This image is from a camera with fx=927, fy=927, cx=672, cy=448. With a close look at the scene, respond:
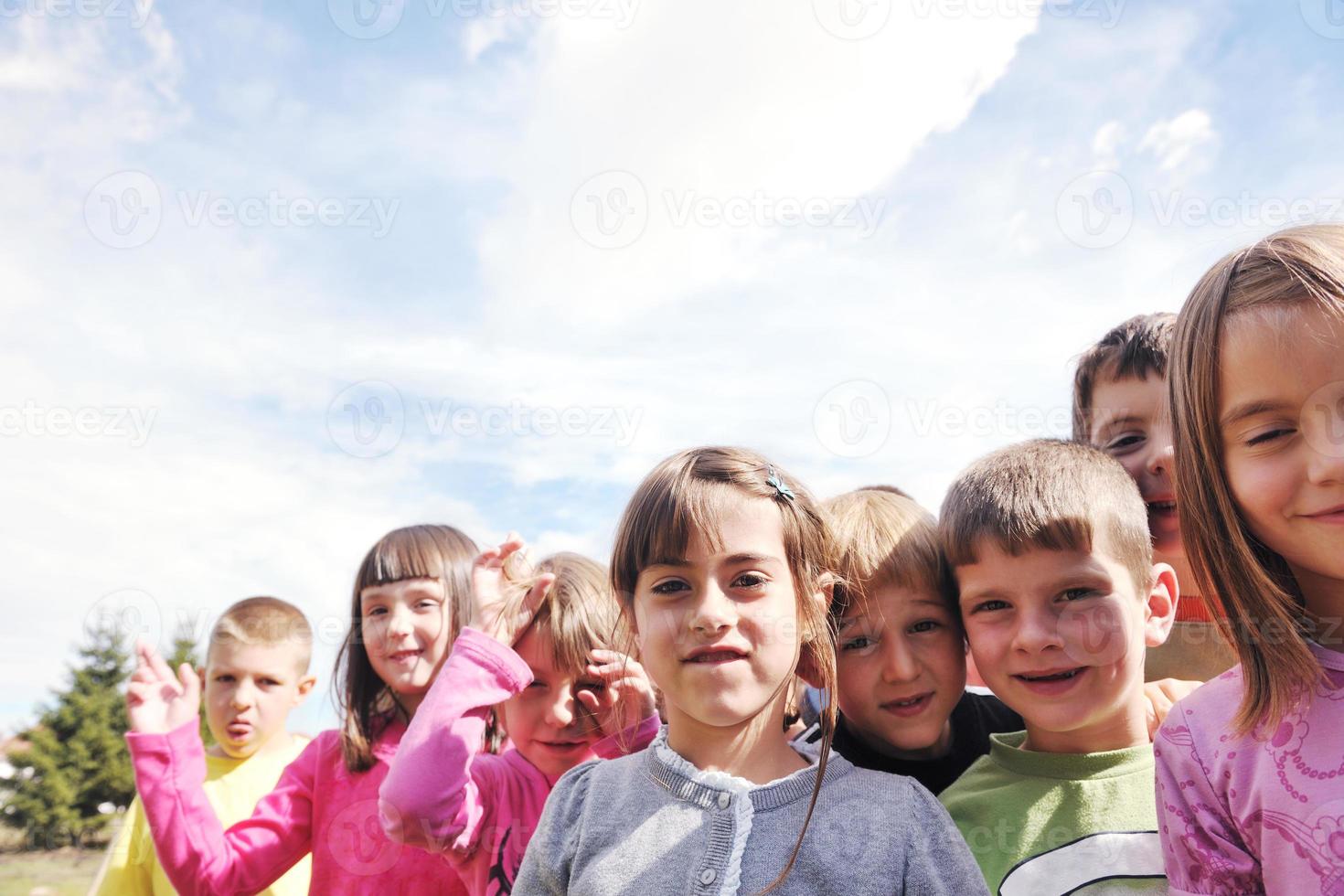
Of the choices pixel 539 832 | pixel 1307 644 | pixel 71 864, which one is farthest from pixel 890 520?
pixel 71 864

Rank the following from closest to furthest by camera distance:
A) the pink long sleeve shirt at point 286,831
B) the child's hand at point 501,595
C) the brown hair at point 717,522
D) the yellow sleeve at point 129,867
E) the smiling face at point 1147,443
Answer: the brown hair at point 717,522 < the child's hand at point 501,595 < the pink long sleeve shirt at point 286,831 < the smiling face at point 1147,443 < the yellow sleeve at point 129,867

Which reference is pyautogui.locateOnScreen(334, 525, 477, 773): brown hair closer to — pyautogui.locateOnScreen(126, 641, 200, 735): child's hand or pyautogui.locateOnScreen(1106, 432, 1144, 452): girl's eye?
pyautogui.locateOnScreen(126, 641, 200, 735): child's hand

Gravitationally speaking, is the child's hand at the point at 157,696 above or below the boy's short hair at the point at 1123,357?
below

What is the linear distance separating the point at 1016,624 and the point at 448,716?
1.60 m

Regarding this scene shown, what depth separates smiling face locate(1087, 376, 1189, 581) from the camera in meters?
3.32

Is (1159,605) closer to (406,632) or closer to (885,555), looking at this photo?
(885,555)

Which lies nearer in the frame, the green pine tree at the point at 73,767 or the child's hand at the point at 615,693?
the child's hand at the point at 615,693

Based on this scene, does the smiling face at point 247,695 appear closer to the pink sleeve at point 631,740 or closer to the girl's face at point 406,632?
the girl's face at point 406,632

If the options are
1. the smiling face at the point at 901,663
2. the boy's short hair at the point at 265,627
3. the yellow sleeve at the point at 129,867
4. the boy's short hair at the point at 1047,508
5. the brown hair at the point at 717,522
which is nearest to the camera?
the brown hair at the point at 717,522

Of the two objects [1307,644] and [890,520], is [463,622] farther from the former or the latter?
[1307,644]

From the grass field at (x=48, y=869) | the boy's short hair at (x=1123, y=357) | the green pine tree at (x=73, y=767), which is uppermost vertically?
the boy's short hair at (x=1123, y=357)

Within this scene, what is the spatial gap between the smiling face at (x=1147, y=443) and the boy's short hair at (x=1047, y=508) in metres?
0.74

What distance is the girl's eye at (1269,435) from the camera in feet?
5.95

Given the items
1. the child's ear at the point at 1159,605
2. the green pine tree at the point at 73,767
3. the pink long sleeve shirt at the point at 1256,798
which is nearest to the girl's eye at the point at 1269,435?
the pink long sleeve shirt at the point at 1256,798
